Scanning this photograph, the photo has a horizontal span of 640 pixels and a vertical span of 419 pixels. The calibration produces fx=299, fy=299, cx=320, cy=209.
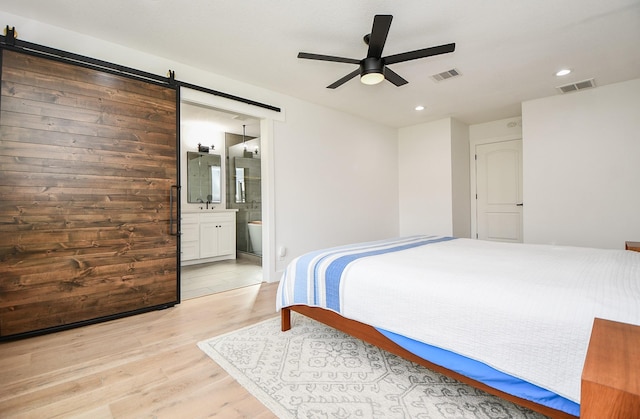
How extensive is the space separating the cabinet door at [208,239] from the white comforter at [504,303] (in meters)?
3.40

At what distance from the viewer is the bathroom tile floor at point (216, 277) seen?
361 cm

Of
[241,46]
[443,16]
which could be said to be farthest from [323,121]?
[443,16]

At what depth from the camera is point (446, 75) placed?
3.47 metres

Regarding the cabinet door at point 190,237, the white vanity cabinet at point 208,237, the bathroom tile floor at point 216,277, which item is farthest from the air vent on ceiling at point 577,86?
the cabinet door at point 190,237

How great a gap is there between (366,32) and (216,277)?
352 cm

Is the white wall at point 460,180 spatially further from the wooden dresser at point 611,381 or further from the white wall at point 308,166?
the wooden dresser at point 611,381

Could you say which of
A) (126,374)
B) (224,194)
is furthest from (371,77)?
(224,194)

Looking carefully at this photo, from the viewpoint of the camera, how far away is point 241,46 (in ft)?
9.27

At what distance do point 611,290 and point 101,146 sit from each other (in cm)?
355

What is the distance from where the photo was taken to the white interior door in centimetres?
509

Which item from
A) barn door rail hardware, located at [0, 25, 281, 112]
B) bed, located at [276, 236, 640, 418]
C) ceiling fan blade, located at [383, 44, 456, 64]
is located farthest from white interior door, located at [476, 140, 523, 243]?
barn door rail hardware, located at [0, 25, 281, 112]

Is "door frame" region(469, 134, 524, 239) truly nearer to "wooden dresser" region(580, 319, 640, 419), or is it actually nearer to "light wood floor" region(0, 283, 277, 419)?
"light wood floor" region(0, 283, 277, 419)

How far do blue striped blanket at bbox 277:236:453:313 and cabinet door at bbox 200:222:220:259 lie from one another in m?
3.22

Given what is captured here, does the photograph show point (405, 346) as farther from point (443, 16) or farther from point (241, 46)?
point (241, 46)
